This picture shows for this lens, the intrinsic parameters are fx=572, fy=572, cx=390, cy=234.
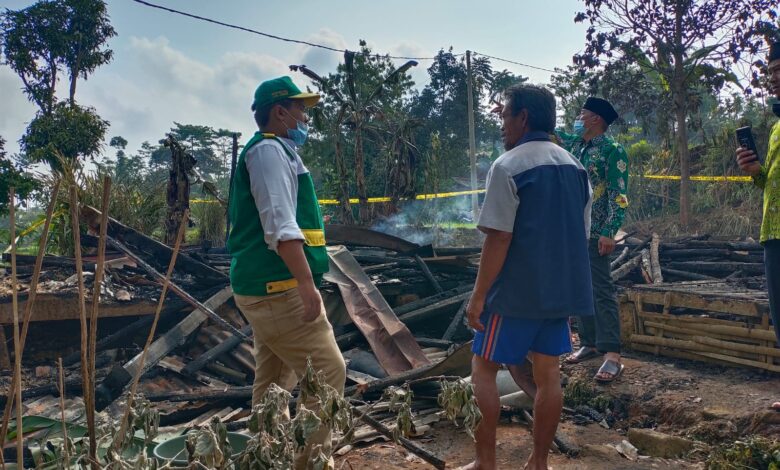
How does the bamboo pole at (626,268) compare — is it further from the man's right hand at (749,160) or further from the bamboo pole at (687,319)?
the man's right hand at (749,160)

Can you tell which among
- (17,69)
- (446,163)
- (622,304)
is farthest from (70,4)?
(622,304)

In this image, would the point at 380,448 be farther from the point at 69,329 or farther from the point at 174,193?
the point at 174,193

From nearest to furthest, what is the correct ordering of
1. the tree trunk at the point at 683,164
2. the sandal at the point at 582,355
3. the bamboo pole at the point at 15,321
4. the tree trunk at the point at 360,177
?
1. the bamboo pole at the point at 15,321
2. the sandal at the point at 582,355
3. the tree trunk at the point at 683,164
4. the tree trunk at the point at 360,177

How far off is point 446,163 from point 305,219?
32136 millimetres

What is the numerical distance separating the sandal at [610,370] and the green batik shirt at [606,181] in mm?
1030

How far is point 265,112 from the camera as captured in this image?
2.95m

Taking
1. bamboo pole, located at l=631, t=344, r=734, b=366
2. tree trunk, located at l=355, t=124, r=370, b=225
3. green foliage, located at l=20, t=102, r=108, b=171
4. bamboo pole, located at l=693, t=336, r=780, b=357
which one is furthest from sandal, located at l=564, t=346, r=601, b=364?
green foliage, located at l=20, t=102, r=108, b=171

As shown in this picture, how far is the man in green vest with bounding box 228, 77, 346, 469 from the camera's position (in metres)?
2.61

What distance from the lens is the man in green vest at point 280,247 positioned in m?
2.61

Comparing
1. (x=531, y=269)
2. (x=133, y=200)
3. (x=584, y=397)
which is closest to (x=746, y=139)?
(x=531, y=269)

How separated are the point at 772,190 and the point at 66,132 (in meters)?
23.1

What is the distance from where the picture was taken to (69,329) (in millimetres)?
6406

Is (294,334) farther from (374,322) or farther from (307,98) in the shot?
(374,322)

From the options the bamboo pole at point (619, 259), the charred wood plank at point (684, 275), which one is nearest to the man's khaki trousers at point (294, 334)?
the bamboo pole at point (619, 259)
